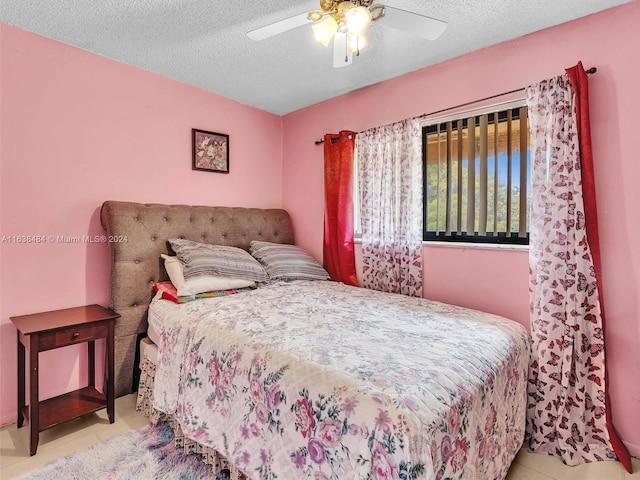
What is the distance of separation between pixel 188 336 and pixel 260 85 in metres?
1.98

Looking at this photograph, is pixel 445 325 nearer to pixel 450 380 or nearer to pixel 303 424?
pixel 450 380

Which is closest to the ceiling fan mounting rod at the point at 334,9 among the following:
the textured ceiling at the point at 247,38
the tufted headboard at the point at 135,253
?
the textured ceiling at the point at 247,38

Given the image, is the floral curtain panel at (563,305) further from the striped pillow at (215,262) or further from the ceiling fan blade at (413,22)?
the striped pillow at (215,262)

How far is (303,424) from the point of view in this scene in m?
1.13

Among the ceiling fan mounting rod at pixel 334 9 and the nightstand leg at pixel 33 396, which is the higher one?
the ceiling fan mounting rod at pixel 334 9

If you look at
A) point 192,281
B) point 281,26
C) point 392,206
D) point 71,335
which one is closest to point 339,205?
point 392,206

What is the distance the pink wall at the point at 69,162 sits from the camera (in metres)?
1.93

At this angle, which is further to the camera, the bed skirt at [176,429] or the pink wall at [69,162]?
the pink wall at [69,162]

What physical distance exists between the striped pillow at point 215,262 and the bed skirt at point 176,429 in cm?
63

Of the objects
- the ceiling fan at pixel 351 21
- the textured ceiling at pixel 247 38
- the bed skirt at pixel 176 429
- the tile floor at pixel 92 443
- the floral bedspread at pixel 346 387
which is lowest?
the tile floor at pixel 92 443

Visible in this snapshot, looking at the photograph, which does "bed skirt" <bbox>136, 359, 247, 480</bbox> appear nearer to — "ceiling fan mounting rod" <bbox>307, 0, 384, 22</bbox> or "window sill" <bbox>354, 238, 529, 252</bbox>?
"window sill" <bbox>354, 238, 529, 252</bbox>

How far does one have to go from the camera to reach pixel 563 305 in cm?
178

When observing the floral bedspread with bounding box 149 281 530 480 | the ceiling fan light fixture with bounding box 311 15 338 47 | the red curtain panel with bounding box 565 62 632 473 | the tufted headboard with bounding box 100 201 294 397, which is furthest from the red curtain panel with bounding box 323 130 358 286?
the red curtain panel with bounding box 565 62 632 473

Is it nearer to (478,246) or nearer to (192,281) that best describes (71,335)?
(192,281)
